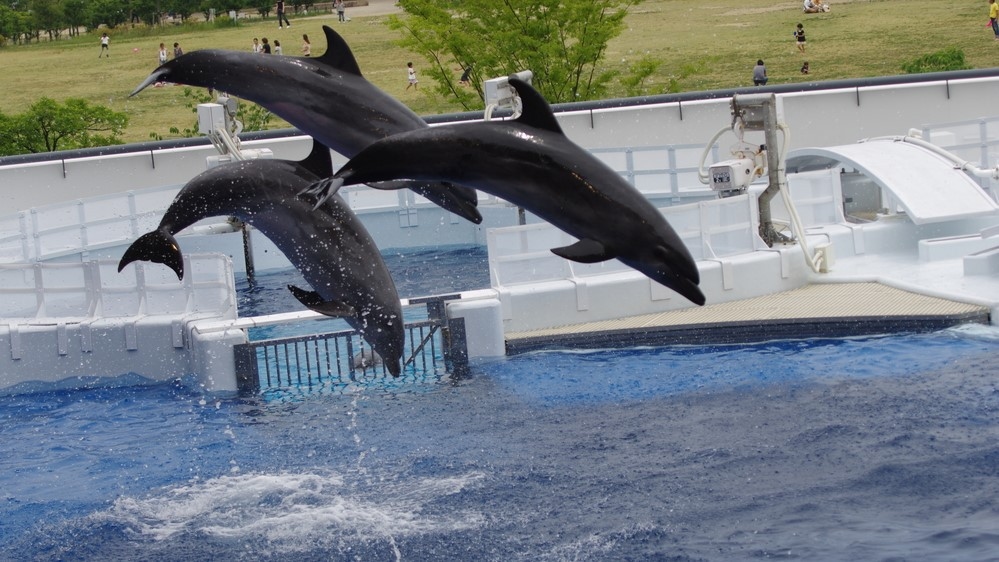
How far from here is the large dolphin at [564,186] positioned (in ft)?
17.4

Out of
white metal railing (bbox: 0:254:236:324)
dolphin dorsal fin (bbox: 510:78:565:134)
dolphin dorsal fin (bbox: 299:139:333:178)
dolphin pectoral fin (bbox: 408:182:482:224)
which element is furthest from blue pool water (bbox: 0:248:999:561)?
dolphin dorsal fin (bbox: 510:78:565:134)

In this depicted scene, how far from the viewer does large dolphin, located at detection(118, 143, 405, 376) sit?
241 inches

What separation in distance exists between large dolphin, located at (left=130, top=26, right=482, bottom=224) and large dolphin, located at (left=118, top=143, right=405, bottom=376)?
273 millimetres

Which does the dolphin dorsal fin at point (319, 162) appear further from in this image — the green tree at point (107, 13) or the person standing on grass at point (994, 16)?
the green tree at point (107, 13)

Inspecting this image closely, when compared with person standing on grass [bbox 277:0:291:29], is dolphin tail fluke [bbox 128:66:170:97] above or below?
Result: below

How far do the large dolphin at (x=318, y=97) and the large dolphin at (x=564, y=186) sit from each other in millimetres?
328

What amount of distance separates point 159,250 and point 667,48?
170 feet

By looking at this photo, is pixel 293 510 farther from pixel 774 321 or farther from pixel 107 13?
pixel 107 13

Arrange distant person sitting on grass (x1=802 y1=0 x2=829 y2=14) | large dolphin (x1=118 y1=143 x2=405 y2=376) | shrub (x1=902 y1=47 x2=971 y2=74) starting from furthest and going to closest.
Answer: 1. distant person sitting on grass (x1=802 y1=0 x2=829 y2=14)
2. shrub (x1=902 y1=47 x2=971 y2=74)
3. large dolphin (x1=118 y1=143 x2=405 y2=376)

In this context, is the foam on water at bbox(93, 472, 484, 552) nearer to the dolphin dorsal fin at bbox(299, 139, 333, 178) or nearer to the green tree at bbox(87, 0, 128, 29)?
the dolphin dorsal fin at bbox(299, 139, 333, 178)

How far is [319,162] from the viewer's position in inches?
240

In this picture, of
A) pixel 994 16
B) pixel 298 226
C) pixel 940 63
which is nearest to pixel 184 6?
pixel 994 16

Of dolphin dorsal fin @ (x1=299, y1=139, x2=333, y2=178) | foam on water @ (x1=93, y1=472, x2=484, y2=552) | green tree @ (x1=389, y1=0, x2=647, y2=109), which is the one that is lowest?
foam on water @ (x1=93, y1=472, x2=484, y2=552)

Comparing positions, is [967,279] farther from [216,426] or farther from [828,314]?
[216,426]
